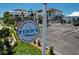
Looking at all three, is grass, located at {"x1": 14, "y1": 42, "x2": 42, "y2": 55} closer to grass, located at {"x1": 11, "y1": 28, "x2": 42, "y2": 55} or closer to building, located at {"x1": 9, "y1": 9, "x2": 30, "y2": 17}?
grass, located at {"x1": 11, "y1": 28, "x2": 42, "y2": 55}

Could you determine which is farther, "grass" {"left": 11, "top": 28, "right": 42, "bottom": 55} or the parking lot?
the parking lot

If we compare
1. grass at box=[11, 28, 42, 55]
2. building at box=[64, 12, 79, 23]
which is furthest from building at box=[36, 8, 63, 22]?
grass at box=[11, 28, 42, 55]

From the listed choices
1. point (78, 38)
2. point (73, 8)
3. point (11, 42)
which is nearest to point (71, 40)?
point (78, 38)

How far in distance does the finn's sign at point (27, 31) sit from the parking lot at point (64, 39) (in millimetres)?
218

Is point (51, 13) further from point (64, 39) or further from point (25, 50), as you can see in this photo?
point (25, 50)

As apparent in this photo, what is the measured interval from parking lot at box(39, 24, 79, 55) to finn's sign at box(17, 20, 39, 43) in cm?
22

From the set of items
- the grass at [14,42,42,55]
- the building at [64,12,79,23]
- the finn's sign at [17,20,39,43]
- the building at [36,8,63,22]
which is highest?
→ the building at [36,8,63,22]

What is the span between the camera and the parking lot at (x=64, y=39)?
450cm

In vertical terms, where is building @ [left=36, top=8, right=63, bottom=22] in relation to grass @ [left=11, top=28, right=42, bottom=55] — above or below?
above

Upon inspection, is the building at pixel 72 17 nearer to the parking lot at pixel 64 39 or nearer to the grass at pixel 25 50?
the parking lot at pixel 64 39

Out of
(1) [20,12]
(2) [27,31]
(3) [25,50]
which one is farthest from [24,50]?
(1) [20,12]

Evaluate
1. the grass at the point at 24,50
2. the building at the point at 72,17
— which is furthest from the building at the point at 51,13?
the grass at the point at 24,50

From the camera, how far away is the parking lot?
450 centimetres

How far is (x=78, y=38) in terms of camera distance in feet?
14.8
